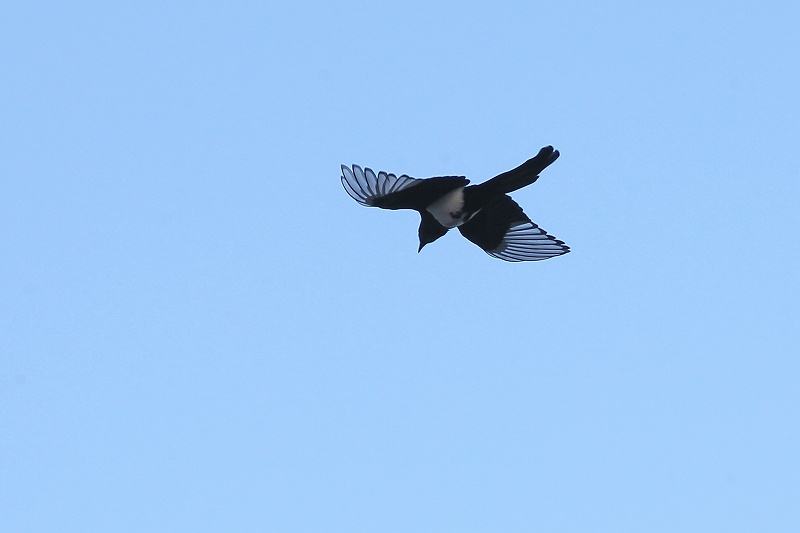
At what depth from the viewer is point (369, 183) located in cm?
1058

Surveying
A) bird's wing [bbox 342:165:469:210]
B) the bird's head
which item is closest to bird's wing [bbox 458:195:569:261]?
the bird's head

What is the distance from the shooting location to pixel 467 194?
10789mm

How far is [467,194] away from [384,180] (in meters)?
0.90

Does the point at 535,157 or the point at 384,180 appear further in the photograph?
the point at 384,180

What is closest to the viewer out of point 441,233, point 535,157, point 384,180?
point 535,157

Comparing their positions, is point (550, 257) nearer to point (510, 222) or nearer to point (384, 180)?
point (510, 222)

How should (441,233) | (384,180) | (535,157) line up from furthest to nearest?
(441,233)
(384,180)
(535,157)

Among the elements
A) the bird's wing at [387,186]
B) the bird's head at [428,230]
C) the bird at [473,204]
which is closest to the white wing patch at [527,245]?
the bird at [473,204]

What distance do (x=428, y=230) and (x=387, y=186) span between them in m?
0.99

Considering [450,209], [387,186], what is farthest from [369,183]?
[450,209]

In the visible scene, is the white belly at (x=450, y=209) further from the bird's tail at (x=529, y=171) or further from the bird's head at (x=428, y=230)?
the bird's tail at (x=529, y=171)

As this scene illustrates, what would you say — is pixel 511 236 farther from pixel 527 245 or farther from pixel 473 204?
pixel 473 204

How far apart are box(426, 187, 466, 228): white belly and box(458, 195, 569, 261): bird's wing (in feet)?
1.95

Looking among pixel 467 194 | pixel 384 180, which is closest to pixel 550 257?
pixel 467 194
